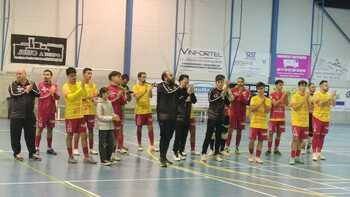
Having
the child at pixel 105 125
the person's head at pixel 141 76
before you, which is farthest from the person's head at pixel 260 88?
the child at pixel 105 125

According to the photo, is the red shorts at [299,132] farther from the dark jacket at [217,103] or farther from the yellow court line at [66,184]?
the yellow court line at [66,184]

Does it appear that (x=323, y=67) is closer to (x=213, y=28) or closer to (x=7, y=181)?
(x=213, y=28)

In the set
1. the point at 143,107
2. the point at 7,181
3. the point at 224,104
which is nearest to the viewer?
the point at 7,181

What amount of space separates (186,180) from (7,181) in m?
3.26

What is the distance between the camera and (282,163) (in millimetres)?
13875

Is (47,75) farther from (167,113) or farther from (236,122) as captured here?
(236,122)

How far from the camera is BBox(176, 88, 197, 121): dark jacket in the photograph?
12323 millimetres

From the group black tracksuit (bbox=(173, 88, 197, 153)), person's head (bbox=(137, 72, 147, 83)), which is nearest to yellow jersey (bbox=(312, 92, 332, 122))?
black tracksuit (bbox=(173, 88, 197, 153))

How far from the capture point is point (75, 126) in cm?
1196

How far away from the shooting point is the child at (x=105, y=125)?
11.7 m

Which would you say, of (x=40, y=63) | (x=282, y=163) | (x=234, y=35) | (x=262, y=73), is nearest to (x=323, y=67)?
(x=262, y=73)

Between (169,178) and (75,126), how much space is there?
259 cm

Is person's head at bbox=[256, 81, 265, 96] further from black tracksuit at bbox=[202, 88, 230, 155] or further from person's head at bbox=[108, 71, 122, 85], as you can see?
person's head at bbox=[108, 71, 122, 85]

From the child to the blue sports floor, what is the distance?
1.19ft
